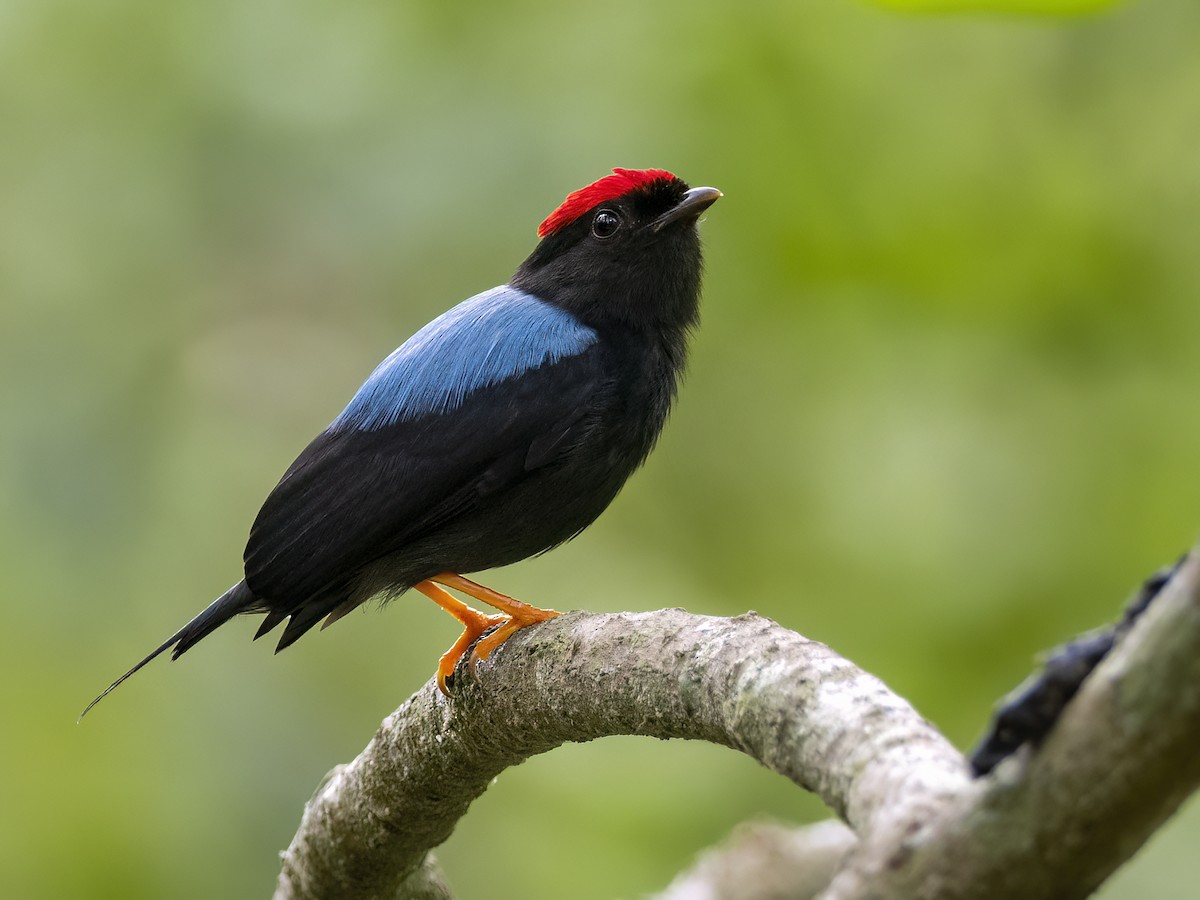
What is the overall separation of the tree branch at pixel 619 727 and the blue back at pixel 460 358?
89cm

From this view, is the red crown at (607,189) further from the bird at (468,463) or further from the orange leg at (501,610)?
the orange leg at (501,610)

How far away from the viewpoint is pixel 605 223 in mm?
4336

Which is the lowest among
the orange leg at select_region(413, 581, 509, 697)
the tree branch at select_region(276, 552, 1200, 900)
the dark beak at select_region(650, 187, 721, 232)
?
the tree branch at select_region(276, 552, 1200, 900)

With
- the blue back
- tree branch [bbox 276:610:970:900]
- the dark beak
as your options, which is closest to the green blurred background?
the dark beak

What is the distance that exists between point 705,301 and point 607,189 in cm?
79

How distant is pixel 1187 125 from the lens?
15.1 ft

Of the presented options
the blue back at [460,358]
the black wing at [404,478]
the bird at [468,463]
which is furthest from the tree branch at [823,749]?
the blue back at [460,358]

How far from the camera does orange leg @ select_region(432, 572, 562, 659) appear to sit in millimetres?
3418

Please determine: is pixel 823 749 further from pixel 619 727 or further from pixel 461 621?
pixel 461 621

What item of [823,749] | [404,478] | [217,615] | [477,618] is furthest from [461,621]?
[823,749]

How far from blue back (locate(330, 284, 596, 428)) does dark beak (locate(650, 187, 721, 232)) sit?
449 mm

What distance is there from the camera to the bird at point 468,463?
12.0 feet

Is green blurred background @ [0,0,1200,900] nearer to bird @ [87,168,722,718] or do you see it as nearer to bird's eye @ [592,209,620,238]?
bird's eye @ [592,209,620,238]

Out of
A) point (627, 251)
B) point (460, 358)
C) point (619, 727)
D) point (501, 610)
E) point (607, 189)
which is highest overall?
point (607, 189)
